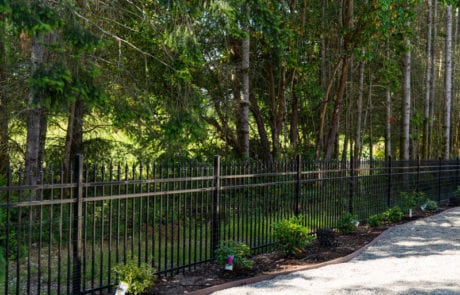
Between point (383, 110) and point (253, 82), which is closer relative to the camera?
point (253, 82)

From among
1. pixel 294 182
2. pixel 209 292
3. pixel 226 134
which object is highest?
pixel 226 134

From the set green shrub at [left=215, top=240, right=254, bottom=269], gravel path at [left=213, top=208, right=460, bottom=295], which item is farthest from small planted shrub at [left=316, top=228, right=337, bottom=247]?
green shrub at [left=215, top=240, right=254, bottom=269]

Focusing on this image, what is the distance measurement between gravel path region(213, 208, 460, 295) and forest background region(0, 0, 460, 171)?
13.2ft

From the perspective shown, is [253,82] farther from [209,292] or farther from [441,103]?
[441,103]

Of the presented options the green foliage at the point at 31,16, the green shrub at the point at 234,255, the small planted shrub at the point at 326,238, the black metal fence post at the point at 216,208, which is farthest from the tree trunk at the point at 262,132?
the green shrub at the point at 234,255

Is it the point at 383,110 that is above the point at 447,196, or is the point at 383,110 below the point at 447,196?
above

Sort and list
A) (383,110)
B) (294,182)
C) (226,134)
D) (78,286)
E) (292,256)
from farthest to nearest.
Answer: (383,110), (226,134), (294,182), (292,256), (78,286)

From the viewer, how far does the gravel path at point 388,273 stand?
276 inches

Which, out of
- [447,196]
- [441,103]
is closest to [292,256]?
[447,196]

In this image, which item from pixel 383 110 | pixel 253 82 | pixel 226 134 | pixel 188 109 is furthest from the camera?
pixel 383 110

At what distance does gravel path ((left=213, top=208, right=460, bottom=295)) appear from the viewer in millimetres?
7012

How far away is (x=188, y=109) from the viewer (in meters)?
12.6

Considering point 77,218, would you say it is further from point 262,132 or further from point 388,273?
point 262,132

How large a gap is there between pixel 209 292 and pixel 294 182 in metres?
4.10
